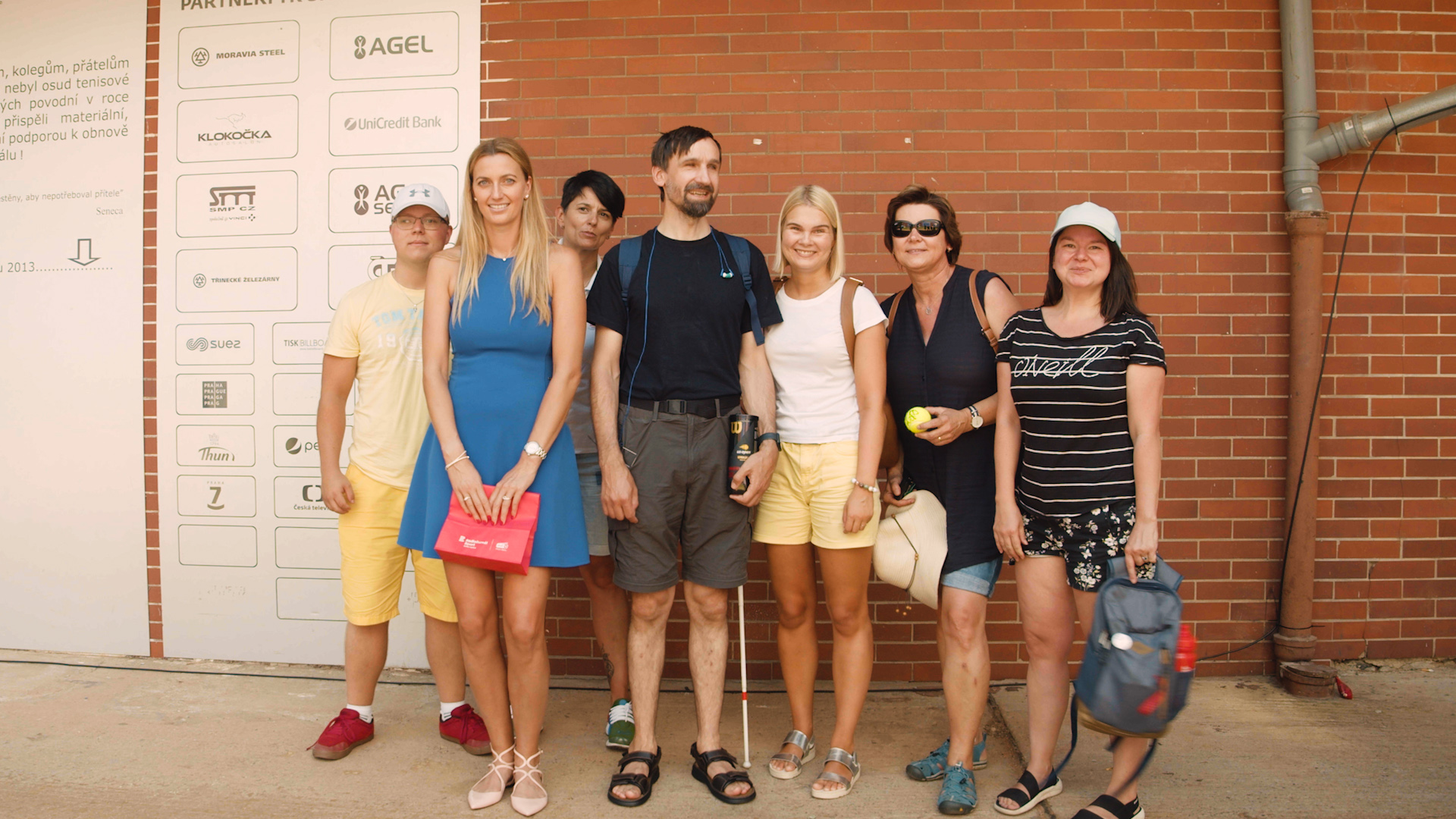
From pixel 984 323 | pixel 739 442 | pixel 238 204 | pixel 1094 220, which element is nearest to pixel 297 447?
pixel 238 204

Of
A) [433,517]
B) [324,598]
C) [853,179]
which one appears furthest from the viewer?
[324,598]

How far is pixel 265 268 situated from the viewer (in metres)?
4.23

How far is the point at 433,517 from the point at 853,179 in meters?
2.40

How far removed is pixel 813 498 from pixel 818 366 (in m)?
0.46

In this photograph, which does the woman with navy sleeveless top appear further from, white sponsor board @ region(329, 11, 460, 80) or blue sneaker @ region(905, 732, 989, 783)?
white sponsor board @ region(329, 11, 460, 80)

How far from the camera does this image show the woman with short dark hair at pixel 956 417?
2.95 metres

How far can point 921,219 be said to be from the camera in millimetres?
2969

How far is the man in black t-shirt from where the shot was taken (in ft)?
9.59

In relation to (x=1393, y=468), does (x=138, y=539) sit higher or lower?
lower

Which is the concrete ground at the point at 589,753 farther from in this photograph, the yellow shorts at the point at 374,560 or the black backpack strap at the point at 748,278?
the black backpack strap at the point at 748,278

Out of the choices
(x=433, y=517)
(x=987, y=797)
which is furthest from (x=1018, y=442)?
(x=433, y=517)

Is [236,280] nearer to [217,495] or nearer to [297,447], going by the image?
[297,447]

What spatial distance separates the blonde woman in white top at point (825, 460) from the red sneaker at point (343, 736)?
5.26ft

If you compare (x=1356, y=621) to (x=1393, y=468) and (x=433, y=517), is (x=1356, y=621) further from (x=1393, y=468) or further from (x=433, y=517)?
(x=433, y=517)
